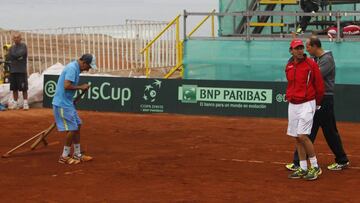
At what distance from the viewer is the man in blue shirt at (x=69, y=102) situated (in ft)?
35.6

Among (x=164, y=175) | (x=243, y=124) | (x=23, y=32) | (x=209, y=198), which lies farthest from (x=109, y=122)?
(x=23, y=32)

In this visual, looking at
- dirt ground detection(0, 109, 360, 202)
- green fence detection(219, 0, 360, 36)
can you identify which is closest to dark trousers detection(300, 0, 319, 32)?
green fence detection(219, 0, 360, 36)

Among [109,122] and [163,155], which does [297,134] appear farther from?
[109,122]

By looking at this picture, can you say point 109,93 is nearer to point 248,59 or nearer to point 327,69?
point 248,59

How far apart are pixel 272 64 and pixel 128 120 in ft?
15.7

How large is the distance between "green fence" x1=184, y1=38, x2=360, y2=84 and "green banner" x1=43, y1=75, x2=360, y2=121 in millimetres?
1834

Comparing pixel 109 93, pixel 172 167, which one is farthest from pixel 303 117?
pixel 109 93

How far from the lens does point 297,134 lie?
9.57 meters

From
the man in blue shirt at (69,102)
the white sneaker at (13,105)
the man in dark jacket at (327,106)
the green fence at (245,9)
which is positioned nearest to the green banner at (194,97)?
the white sneaker at (13,105)

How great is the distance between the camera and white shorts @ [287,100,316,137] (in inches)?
373

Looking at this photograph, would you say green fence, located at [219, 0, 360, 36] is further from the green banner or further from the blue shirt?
the blue shirt

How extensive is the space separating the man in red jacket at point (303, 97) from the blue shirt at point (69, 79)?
3.31 meters

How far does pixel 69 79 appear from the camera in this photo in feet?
35.4

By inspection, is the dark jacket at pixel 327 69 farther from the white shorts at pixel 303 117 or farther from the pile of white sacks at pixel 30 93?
the pile of white sacks at pixel 30 93
